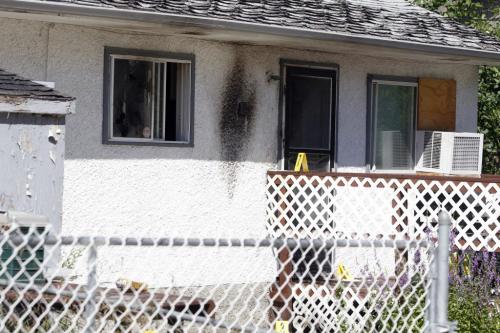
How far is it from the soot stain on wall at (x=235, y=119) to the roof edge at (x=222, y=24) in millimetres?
1040

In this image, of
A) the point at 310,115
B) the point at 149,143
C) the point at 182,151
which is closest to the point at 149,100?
the point at 149,143

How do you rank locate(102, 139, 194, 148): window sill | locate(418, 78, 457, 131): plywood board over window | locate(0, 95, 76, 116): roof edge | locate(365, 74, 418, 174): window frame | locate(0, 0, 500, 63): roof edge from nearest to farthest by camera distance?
locate(0, 95, 76, 116): roof edge
locate(0, 0, 500, 63): roof edge
locate(102, 139, 194, 148): window sill
locate(365, 74, 418, 174): window frame
locate(418, 78, 457, 131): plywood board over window

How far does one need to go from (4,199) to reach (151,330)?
2.18 m

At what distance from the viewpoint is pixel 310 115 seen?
12414 mm

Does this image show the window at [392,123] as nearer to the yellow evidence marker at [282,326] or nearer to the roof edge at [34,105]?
the yellow evidence marker at [282,326]

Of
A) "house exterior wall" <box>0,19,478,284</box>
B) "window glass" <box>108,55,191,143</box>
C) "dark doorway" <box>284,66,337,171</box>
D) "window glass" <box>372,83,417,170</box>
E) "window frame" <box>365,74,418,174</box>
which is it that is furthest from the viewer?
"window glass" <box>372,83,417,170</box>

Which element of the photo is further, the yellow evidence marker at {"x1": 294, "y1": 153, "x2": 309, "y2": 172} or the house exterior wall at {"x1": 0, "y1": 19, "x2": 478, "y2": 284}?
Result: the yellow evidence marker at {"x1": 294, "y1": 153, "x2": 309, "y2": 172}

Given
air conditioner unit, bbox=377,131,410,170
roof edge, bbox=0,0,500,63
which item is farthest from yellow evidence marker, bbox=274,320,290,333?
air conditioner unit, bbox=377,131,410,170

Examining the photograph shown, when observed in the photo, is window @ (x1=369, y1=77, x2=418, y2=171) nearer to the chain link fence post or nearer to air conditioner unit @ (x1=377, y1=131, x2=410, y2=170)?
air conditioner unit @ (x1=377, y1=131, x2=410, y2=170)

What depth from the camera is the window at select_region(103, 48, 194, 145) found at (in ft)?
35.2

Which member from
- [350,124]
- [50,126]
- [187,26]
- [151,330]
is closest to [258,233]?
[350,124]

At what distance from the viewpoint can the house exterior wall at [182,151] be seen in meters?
10.3

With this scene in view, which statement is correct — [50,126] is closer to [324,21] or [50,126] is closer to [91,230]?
[91,230]

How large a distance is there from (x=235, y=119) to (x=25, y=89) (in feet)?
11.1
